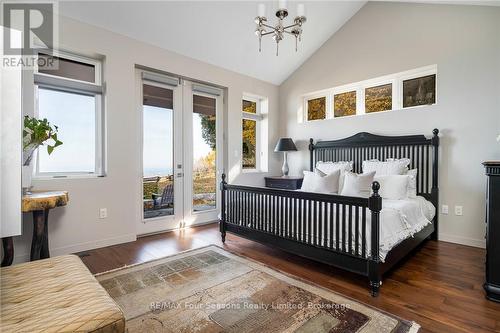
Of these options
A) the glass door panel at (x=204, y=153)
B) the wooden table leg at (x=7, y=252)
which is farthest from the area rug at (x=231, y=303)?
the glass door panel at (x=204, y=153)

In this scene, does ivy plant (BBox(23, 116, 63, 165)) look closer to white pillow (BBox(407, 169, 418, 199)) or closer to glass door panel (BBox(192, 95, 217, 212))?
glass door panel (BBox(192, 95, 217, 212))

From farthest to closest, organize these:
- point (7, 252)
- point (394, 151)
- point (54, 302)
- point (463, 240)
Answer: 1. point (394, 151)
2. point (463, 240)
3. point (7, 252)
4. point (54, 302)

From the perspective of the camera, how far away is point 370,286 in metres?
2.11

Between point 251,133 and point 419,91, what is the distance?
114 inches

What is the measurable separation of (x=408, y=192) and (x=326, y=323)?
2.23 metres

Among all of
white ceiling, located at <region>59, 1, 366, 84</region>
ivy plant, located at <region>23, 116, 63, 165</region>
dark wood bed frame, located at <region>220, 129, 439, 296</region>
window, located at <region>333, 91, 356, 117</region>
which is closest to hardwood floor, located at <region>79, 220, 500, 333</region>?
dark wood bed frame, located at <region>220, 129, 439, 296</region>

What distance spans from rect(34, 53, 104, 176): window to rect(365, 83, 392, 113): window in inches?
157

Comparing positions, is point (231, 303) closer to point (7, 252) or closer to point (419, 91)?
point (7, 252)

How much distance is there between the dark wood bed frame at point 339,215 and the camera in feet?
6.86

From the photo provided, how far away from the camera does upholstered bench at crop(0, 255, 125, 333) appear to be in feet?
3.00

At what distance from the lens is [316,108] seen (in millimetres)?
4910

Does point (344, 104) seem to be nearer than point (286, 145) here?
Yes

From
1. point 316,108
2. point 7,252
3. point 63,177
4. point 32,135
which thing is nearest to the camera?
point 7,252

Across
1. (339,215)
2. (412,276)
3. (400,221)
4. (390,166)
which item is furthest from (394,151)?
(339,215)
